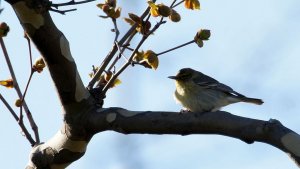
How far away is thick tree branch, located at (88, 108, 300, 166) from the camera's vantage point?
3.46 metres

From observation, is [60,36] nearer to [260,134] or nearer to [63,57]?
[63,57]

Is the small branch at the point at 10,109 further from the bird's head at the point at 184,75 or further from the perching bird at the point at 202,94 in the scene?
the bird's head at the point at 184,75

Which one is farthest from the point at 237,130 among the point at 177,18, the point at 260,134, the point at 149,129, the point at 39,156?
the point at 39,156

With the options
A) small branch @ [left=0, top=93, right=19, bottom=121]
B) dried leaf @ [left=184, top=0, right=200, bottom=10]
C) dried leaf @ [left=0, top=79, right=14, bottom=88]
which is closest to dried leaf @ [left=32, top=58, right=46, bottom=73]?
dried leaf @ [left=0, top=79, right=14, bottom=88]

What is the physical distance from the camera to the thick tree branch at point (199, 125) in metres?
3.46

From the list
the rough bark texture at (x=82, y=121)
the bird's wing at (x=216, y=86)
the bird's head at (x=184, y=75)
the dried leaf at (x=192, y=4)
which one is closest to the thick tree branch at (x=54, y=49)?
the rough bark texture at (x=82, y=121)

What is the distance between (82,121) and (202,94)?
3423 millimetres

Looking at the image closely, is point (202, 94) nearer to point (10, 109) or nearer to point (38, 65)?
point (38, 65)

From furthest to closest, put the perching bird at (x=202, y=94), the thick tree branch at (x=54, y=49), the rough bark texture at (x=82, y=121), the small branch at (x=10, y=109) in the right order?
the perching bird at (x=202, y=94), the small branch at (x=10, y=109), the thick tree branch at (x=54, y=49), the rough bark texture at (x=82, y=121)

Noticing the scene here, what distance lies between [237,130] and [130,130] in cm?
77

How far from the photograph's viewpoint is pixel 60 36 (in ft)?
14.2

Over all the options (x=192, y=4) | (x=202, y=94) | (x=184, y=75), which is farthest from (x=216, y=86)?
(x=192, y=4)

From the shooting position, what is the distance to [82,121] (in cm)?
446

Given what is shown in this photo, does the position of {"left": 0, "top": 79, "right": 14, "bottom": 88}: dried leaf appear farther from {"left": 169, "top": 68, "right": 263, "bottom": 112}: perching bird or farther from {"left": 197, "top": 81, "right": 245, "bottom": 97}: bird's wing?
{"left": 197, "top": 81, "right": 245, "bottom": 97}: bird's wing
